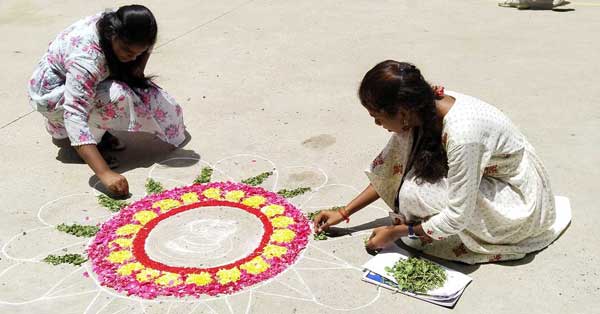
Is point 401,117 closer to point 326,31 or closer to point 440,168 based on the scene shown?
point 440,168

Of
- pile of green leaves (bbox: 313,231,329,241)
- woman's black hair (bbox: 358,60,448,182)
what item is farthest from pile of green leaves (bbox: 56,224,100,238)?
woman's black hair (bbox: 358,60,448,182)

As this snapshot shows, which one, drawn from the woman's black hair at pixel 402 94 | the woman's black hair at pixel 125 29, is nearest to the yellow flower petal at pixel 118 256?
the woman's black hair at pixel 125 29

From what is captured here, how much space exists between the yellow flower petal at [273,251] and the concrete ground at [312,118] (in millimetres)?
133

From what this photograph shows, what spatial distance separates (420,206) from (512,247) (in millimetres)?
508

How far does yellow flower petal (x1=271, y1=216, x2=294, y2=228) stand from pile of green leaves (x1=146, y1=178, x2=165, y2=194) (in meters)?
0.79

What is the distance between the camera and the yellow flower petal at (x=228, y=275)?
295 cm

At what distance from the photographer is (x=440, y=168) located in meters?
2.83

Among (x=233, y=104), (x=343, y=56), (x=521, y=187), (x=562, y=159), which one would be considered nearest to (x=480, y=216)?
(x=521, y=187)

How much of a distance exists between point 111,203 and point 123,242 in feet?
1.55

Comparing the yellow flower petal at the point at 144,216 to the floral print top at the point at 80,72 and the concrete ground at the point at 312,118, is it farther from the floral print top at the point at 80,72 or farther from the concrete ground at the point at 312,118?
the floral print top at the point at 80,72

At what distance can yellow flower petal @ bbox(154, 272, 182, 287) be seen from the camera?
293 cm

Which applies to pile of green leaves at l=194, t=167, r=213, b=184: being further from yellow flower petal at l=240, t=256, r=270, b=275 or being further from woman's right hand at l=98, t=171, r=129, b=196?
yellow flower petal at l=240, t=256, r=270, b=275

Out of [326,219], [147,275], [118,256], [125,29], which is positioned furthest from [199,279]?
[125,29]

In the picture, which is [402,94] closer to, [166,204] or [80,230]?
[166,204]
